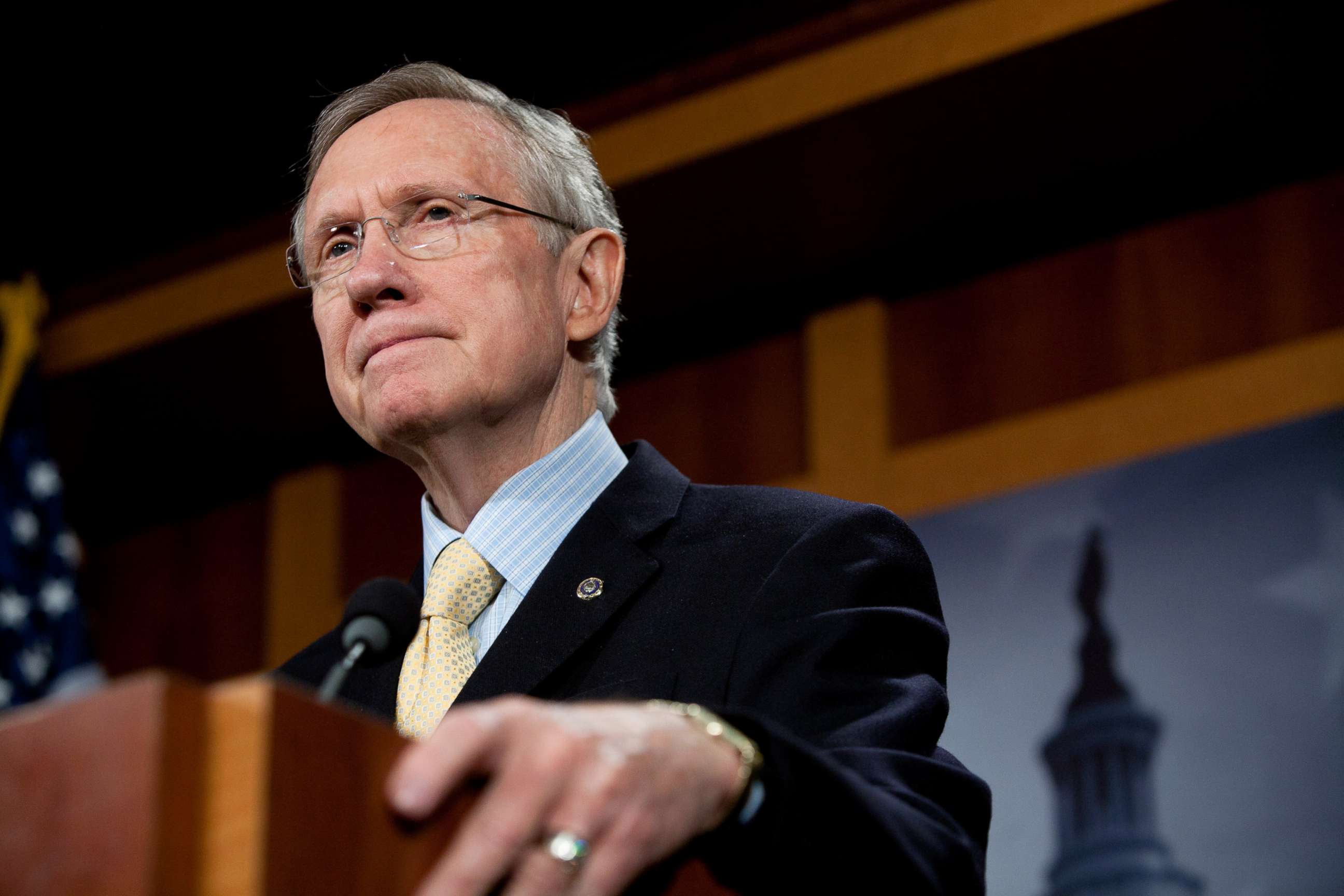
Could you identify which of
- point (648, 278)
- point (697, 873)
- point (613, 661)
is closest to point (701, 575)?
point (613, 661)

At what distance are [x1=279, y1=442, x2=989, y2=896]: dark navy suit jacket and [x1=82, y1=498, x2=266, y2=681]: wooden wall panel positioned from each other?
3.60 m

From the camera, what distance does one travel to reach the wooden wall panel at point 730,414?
4660 mm

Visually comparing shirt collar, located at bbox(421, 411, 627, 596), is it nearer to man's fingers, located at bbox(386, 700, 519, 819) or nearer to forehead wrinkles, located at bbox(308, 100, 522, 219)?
forehead wrinkles, located at bbox(308, 100, 522, 219)

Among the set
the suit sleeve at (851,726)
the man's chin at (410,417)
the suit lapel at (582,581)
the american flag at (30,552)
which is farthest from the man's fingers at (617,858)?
the american flag at (30,552)

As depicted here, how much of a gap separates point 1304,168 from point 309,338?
A: 2.84 meters

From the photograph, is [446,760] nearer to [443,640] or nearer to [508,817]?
[508,817]

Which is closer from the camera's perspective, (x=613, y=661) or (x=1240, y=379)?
(x=613, y=661)

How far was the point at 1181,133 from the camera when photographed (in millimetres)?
4078

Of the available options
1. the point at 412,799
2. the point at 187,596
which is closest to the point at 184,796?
the point at 412,799

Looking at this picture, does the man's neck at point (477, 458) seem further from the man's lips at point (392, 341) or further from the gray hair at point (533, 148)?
the gray hair at point (533, 148)

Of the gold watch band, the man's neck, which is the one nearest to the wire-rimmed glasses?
the man's neck

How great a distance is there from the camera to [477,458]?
1939mm

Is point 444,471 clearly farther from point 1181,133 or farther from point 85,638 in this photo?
point 85,638

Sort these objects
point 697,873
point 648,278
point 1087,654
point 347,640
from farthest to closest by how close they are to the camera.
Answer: point 648,278 → point 1087,654 → point 347,640 → point 697,873
